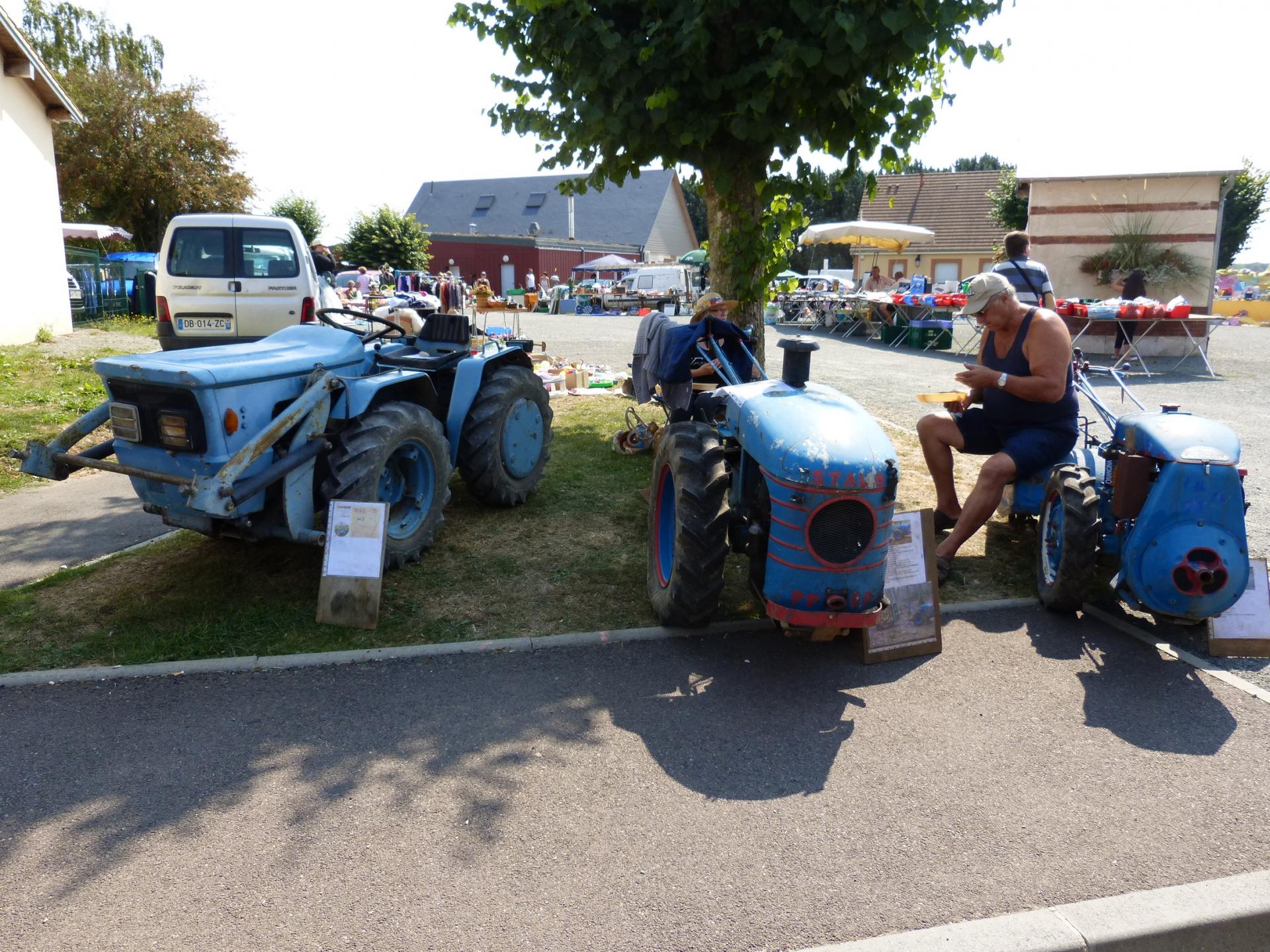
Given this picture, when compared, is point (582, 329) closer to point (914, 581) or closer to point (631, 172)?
point (631, 172)

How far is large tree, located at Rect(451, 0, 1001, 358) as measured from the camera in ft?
20.7

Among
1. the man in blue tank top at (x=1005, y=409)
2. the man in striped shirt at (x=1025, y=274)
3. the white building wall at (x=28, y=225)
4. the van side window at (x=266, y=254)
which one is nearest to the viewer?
the man in blue tank top at (x=1005, y=409)

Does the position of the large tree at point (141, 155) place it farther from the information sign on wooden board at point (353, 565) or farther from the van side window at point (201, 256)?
the information sign on wooden board at point (353, 565)

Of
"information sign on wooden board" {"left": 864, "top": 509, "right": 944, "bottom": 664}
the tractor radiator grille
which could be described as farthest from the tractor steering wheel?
"information sign on wooden board" {"left": 864, "top": 509, "right": 944, "bottom": 664}

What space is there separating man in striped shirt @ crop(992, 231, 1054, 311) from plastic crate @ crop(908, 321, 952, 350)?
10423 mm

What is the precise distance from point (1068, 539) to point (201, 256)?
9700 millimetres

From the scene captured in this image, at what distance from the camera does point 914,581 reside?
464 cm

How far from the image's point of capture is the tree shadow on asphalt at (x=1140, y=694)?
12.5 feet

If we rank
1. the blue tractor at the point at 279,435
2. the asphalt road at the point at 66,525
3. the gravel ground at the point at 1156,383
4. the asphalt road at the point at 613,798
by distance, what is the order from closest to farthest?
the asphalt road at the point at 613,798
the blue tractor at the point at 279,435
the asphalt road at the point at 66,525
the gravel ground at the point at 1156,383

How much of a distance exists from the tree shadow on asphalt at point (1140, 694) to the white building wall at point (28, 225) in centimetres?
1700

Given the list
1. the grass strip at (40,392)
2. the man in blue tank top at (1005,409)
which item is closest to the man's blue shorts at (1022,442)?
the man in blue tank top at (1005,409)

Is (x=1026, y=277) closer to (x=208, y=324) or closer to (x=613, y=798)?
(x=613, y=798)

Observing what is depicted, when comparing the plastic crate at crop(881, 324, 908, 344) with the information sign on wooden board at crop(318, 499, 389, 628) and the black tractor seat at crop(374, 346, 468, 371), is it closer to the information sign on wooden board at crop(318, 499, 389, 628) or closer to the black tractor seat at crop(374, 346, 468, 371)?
the black tractor seat at crop(374, 346, 468, 371)

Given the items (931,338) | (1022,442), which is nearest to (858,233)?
(931,338)
